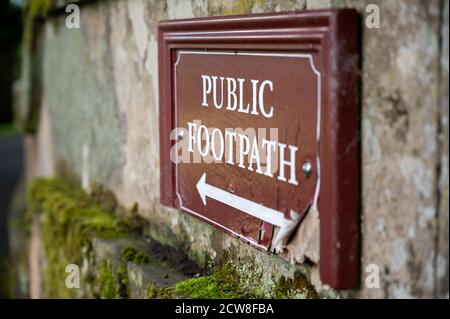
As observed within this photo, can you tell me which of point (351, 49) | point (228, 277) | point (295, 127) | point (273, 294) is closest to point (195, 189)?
point (228, 277)

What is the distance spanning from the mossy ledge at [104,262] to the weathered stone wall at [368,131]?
0.06 meters

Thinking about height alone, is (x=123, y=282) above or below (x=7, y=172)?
above

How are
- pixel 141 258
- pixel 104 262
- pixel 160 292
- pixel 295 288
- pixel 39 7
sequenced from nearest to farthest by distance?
pixel 295 288 → pixel 160 292 → pixel 141 258 → pixel 104 262 → pixel 39 7

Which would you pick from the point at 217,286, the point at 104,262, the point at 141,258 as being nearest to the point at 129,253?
the point at 141,258

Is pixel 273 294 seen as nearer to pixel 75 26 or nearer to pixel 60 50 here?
pixel 75 26

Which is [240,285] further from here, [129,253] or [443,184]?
[443,184]

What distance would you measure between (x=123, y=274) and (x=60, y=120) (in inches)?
84.8

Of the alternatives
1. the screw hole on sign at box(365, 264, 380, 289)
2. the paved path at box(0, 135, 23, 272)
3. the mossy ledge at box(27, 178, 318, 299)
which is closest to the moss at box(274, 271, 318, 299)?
the mossy ledge at box(27, 178, 318, 299)

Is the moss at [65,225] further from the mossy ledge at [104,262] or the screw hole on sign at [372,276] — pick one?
the screw hole on sign at [372,276]

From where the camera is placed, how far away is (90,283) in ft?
11.2

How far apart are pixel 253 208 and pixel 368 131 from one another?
0.55 meters

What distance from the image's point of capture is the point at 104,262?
324cm

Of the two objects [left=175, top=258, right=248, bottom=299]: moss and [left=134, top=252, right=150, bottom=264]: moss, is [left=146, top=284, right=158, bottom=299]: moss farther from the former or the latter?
[left=134, top=252, right=150, bottom=264]: moss

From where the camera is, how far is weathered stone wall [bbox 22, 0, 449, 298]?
1601 mm
